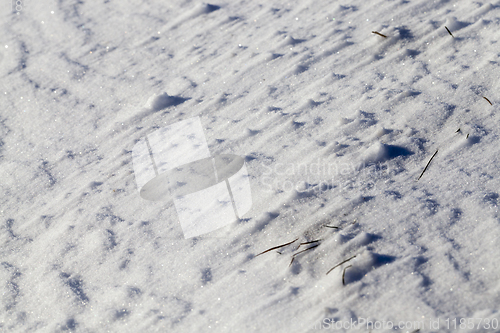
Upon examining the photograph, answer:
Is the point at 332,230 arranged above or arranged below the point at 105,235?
below

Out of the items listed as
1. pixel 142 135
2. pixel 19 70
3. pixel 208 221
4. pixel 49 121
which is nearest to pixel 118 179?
pixel 142 135

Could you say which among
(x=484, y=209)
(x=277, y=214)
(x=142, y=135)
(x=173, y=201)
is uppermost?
(x=142, y=135)

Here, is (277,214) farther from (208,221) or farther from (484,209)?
(484,209)

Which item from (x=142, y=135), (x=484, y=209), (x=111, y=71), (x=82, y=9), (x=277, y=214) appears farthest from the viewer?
(x=82, y=9)

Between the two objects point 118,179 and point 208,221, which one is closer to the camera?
point 208,221

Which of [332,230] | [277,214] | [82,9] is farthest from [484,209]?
[82,9]

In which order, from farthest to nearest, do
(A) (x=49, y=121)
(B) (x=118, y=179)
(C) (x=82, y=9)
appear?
(C) (x=82, y=9)
(A) (x=49, y=121)
(B) (x=118, y=179)
